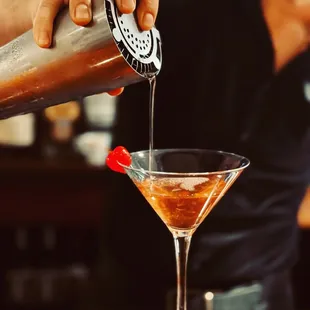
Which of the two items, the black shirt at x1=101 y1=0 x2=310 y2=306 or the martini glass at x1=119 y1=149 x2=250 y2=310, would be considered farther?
the black shirt at x1=101 y1=0 x2=310 y2=306

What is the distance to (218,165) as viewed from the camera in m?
1.04

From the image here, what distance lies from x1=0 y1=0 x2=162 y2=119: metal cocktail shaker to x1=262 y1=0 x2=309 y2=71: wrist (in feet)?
2.29

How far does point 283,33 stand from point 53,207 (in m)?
1.74

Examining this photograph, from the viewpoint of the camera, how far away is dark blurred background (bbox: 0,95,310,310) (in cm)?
287

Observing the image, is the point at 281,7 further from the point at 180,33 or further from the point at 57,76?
the point at 57,76

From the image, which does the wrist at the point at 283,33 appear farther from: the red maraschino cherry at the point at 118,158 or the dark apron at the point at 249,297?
the red maraschino cherry at the point at 118,158

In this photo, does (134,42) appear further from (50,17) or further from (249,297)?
(249,297)

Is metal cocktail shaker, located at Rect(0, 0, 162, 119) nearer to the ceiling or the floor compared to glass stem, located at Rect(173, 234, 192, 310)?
nearer to the ceiling

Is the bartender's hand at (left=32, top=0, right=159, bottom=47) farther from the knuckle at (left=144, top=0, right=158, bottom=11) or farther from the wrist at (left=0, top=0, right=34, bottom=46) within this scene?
the wrist at (left=0, top=0, right=34, bottom=46)

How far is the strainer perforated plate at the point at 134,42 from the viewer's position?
2.80 feet

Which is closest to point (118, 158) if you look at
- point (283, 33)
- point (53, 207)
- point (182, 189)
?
point (182, 189)

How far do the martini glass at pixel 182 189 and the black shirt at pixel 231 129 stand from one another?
0.53 metres

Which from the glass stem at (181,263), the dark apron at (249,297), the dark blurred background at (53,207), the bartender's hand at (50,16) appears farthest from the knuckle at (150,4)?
the dark blurred background at (53,207)

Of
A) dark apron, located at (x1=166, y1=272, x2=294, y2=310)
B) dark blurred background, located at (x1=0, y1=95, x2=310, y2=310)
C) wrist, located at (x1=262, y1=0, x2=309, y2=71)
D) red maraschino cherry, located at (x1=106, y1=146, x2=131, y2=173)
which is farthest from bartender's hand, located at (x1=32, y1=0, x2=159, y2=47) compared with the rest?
dark blurred background, located at (x1=0, y1=95, x2=310, y2=310)
